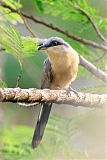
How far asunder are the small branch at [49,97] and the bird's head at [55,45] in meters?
0.26

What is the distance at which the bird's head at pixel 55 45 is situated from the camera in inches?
55.3

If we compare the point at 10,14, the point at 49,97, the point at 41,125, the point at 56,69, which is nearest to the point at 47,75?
the point at 56,69

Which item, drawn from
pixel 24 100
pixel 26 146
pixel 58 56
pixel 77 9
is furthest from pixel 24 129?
pixel 24 100

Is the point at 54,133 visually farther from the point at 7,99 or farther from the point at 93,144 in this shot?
the point at 7,99

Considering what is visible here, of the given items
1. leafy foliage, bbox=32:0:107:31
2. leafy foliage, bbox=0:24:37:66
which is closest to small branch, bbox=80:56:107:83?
leafy foliage, bbox=32:0:107:31

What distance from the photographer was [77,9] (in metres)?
1.42

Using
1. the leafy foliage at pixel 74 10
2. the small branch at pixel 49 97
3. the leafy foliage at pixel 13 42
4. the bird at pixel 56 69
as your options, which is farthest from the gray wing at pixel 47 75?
the leafy foliage at pixel 13 42

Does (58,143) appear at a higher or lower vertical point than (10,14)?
lower

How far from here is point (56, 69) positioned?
1513mm

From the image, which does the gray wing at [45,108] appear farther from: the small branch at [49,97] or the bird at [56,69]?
the small branch at [49,97]

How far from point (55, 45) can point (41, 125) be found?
22 centimetres

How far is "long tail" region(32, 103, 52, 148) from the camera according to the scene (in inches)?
55.8

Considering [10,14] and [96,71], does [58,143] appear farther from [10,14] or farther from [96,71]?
[10,14]

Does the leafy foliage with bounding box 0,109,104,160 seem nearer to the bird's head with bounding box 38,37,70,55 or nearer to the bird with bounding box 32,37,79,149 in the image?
the bird with bounding box 32,37,79,149
